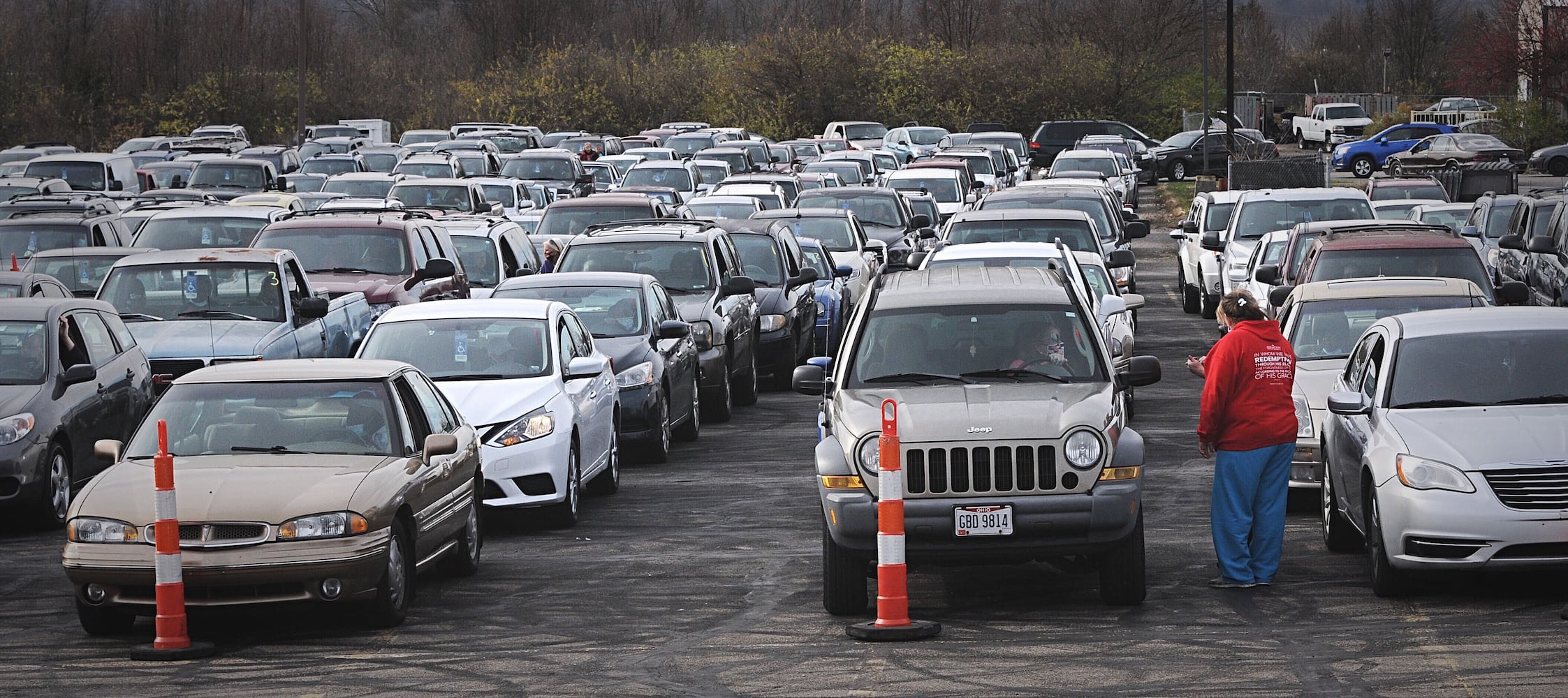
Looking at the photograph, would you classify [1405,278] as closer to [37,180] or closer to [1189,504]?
[1189,504]

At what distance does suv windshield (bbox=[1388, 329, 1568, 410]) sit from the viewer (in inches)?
421

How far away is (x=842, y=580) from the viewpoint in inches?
396

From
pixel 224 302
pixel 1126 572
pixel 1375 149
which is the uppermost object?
pixel 224 302

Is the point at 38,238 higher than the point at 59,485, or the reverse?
the point at 38,238

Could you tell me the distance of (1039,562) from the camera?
1166 cm

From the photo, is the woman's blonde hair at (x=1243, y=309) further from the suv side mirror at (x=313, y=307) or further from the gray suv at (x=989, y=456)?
the suv side mirror at (x=313, y=307)

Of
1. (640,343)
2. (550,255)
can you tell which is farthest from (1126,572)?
(550,255)

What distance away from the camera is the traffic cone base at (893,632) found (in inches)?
372

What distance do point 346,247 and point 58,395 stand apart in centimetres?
716

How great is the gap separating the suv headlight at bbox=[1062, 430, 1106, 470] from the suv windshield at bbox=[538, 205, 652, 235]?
54.5 feet

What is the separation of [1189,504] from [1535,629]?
453 cm

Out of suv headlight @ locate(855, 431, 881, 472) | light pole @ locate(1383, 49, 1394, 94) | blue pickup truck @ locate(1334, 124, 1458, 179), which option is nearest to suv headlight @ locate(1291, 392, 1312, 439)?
suv headlight @ locate(855, 431, 881, 472)

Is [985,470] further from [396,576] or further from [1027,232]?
[1027,232]

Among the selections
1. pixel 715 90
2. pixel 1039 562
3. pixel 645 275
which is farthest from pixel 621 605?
pixel 715 90
